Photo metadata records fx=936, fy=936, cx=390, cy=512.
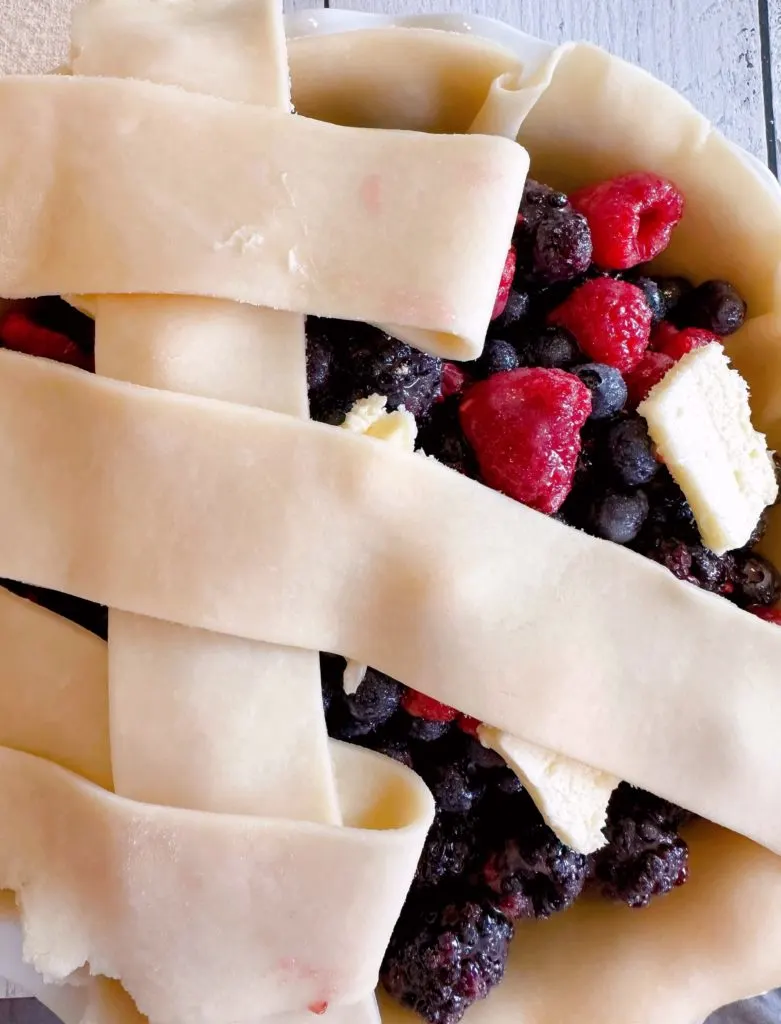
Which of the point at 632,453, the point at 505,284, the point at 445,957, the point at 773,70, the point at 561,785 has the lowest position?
the point at 445,957

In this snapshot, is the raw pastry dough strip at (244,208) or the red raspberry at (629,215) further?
the red raspberry at (629,215)

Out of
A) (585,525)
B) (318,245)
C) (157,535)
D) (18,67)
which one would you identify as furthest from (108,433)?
(18,67)

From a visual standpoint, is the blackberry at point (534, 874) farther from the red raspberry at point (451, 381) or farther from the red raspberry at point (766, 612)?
the red raspberry at point (451, 381)

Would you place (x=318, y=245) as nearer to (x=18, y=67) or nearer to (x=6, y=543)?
(x=6, y=543)

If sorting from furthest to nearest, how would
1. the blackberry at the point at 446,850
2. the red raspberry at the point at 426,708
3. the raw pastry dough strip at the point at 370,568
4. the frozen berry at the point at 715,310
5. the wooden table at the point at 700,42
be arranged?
the wooden table at the point at 700,42, the frozen berry at the point at 715,310, the blackberry at the point at 446,850, the red raspberry at the point at 426,708, the raw pastry dough strip at the point at 370,568

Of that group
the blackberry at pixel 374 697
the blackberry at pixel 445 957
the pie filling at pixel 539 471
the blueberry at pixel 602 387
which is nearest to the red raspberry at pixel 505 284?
the pie filling at pixel 539 471

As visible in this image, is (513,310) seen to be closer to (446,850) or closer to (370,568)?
(370,568)

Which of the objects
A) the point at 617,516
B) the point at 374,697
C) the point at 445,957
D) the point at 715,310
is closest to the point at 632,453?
the point at 617,516

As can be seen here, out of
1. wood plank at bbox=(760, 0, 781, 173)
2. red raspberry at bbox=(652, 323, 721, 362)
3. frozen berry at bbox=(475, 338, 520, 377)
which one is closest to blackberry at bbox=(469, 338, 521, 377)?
frozen berry at bbox=(475, 338, 520, 377)
